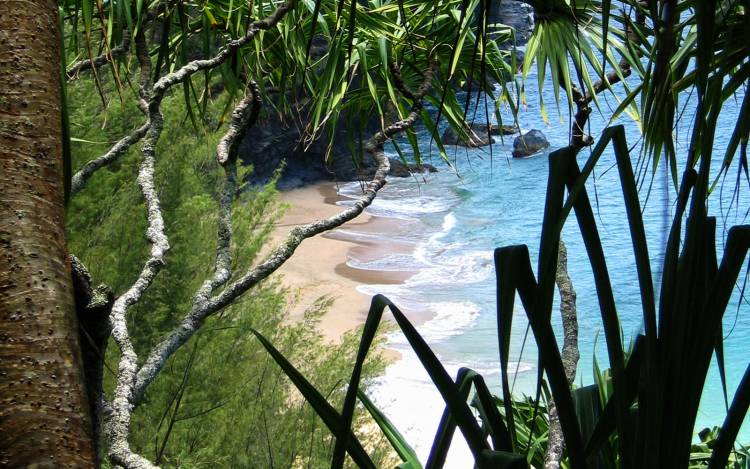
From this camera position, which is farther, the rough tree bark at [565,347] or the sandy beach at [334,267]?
the sandy beach at [334,267]

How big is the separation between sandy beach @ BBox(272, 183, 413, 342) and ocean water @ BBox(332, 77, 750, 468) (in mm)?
202

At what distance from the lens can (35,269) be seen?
39cm

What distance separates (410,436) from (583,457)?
5.05 meters

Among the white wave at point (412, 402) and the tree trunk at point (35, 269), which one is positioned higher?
the tree trunk at point (35, 269)

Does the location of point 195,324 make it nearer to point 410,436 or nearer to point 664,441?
point 664,441

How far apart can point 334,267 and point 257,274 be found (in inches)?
307

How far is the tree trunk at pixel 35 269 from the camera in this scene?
359mm

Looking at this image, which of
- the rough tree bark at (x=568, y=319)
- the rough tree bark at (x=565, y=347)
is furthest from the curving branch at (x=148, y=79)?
the rough tree bark at (x=565, y=347)

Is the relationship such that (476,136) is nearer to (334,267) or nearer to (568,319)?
(568,319)

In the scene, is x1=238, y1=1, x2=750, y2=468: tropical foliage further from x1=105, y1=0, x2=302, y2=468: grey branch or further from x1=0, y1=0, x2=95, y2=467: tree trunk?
x1=105, y1=0, x2=302, y2=468: grey branch

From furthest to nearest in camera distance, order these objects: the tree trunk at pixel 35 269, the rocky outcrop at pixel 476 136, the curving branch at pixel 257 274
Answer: the curving branch at pixel 257 274 → the rocky outcrop at pixel 476 136 → the tree trunk at pixel 35 269

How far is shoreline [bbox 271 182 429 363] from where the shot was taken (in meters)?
7.44

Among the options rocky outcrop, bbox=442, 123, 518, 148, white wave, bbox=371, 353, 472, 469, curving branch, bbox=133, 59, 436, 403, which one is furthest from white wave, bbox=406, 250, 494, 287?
curving branch, bbox=133, 59, 436, 403

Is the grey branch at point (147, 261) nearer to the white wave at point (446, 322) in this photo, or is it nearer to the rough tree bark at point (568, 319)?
the rough tree bark at point (568, 319)
